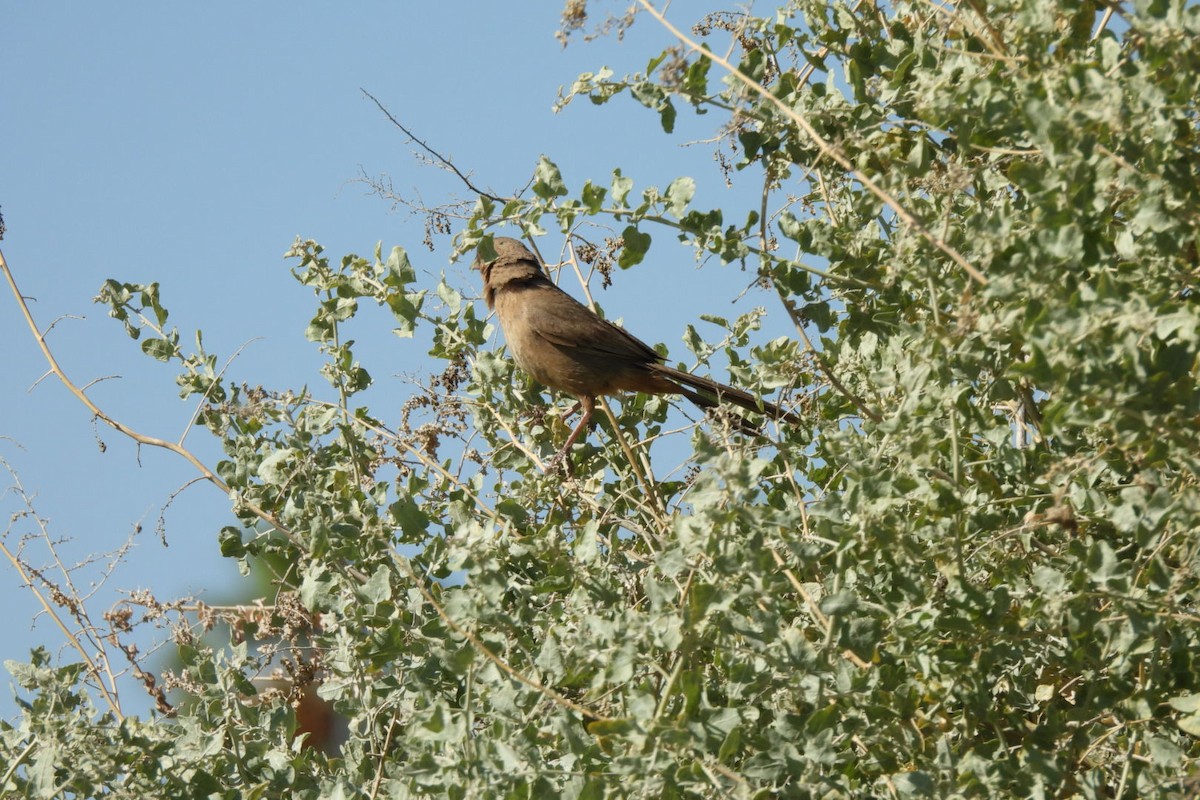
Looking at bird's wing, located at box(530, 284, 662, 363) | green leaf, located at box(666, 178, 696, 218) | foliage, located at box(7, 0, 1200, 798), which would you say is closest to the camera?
foliage, located at box(7, 0, 1200, 798)

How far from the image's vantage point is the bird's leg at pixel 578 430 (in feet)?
13.7

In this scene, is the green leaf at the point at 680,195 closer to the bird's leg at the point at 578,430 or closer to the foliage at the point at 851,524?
the foliage at the point at 851,524

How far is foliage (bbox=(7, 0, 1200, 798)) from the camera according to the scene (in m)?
2.40

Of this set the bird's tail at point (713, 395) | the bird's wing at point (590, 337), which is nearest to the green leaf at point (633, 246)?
the bird's tail at point (713, 395)

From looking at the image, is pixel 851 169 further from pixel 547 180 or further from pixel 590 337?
pixel 590 337

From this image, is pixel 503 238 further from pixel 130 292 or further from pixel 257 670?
pixel 257 670

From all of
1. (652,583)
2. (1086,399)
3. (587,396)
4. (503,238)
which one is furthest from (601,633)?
(503,238)

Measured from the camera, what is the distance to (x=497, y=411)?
438cm

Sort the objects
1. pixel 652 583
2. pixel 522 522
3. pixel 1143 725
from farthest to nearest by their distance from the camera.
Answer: pixel 522 522 → pixel 1143 725 → pixel 652 583

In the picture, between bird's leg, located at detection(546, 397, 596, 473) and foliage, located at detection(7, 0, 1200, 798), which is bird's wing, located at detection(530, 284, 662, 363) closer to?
bird's leg, located at detection(546, 397, 596, 473)

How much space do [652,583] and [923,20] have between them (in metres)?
1.88

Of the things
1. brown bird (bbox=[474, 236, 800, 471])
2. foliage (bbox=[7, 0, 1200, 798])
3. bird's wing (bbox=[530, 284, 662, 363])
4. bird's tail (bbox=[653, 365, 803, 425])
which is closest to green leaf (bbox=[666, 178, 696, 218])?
foliage (bbox=[7, 0, 1200, 798])

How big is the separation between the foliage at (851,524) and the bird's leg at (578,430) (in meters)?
0.32

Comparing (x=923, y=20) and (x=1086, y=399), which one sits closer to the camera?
(x=1086, y=399)
